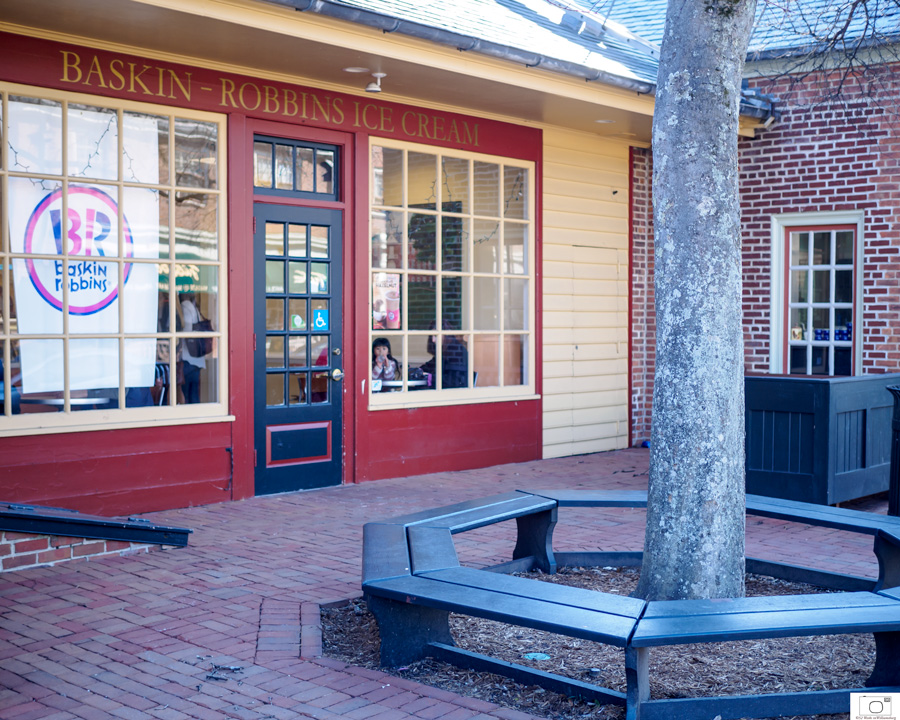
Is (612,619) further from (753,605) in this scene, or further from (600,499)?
(600,499)

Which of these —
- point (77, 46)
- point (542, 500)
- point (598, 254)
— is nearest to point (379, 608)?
point (542, 500)

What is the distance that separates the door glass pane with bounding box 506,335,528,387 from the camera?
9.65 m

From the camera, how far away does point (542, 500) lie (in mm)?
5234

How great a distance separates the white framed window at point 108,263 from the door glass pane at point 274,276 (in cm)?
46

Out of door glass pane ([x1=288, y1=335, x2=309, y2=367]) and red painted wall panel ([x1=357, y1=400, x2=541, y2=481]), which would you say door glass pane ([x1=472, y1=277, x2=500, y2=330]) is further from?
door glass pane ([x1=288, y1=335, x2=309, y2=367])

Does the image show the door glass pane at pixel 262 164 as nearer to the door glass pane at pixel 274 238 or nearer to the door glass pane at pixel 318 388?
the door glass pane at pixel 274 238

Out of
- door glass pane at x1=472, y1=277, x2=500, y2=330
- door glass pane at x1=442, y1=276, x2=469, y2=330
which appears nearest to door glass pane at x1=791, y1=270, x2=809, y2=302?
door glass pane at x1=472, y1=277, x2=500, y2=330

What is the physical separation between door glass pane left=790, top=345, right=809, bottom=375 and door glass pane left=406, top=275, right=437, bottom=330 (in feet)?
14.0

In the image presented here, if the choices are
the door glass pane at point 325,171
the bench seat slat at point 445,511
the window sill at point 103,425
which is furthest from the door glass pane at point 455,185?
the bench seat slat at point 445,511

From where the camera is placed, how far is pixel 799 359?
34.5 ft

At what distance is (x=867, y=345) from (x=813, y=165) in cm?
202

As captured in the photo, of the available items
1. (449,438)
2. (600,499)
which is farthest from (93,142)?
(600,499)

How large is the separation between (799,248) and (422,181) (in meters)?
4.50

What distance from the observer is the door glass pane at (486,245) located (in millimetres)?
9289
